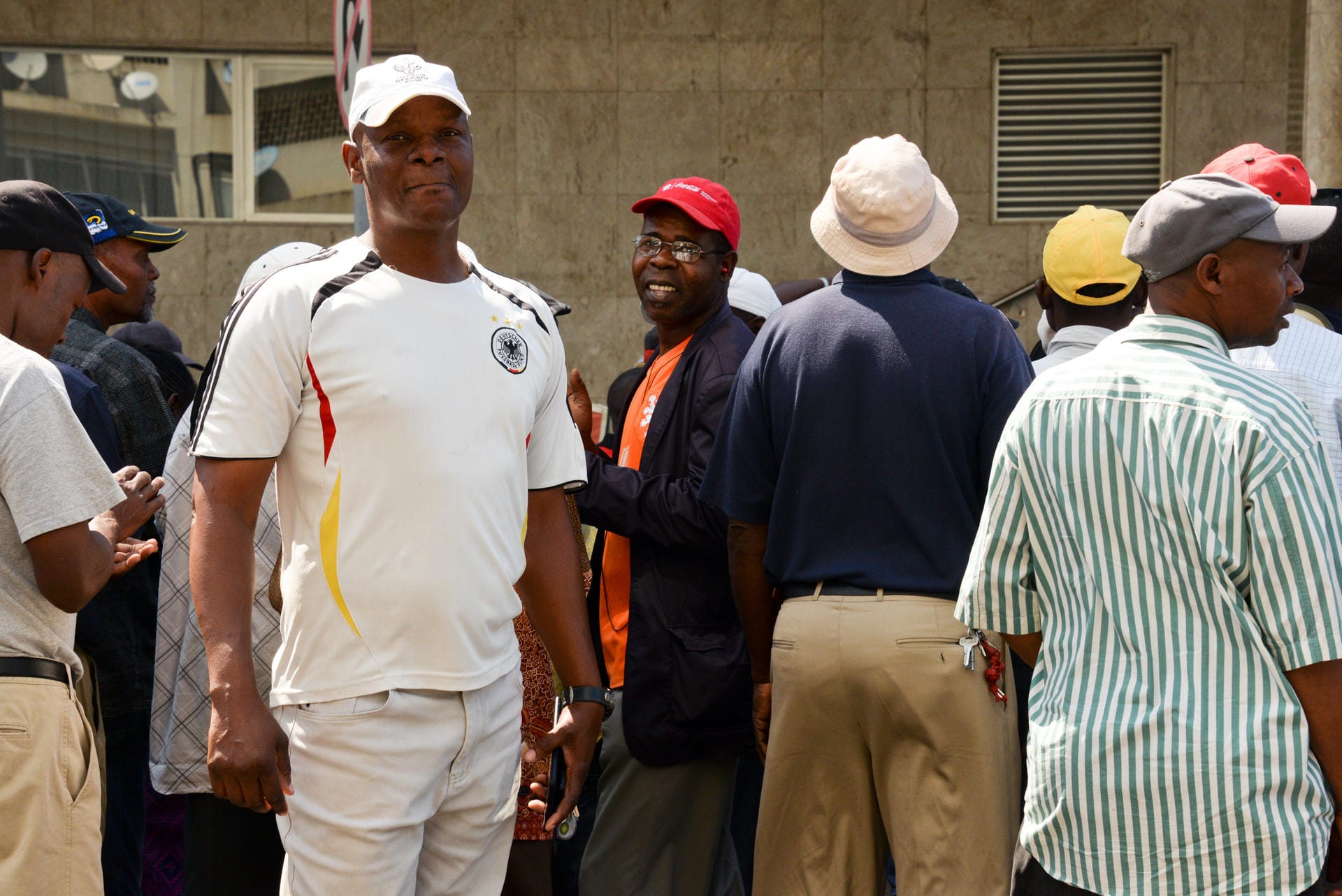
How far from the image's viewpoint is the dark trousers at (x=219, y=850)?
4.20m

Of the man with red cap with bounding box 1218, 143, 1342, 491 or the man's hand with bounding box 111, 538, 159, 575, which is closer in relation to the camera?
the man's hand with bounding box 111, 538, 159, 575

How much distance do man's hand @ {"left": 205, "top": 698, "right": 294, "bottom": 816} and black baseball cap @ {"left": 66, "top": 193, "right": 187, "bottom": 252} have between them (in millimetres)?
3341

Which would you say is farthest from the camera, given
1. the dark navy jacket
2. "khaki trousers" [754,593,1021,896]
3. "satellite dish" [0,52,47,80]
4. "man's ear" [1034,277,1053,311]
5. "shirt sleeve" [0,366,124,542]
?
"satellite dish" [0,52,47,80]

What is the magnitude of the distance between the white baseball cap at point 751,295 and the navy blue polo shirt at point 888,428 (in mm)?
2126

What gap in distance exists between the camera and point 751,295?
A: 6203mm

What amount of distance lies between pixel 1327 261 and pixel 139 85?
8166mm

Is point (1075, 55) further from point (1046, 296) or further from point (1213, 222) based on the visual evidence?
point (1213, 222)

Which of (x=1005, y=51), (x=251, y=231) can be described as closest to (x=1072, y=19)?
(x=1005, y=51)

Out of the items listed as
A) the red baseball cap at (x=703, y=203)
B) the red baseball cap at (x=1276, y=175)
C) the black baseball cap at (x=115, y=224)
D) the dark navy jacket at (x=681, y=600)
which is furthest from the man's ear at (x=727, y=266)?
the black baseball cap at (x=115, y=224)

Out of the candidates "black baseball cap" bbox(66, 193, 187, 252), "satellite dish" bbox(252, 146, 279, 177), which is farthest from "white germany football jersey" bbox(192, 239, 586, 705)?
"satellite dish" bbox(252, 146, 279, 177)

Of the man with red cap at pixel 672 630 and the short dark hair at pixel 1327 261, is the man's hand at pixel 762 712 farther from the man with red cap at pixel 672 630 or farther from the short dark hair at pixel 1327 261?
the short dark hair at pixel 1327 261

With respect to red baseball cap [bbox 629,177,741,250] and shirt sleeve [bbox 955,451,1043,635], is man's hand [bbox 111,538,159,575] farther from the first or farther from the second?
shirt sleeve [bbox 955,451,1043,635]

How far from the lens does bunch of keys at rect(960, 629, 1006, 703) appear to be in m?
3.72

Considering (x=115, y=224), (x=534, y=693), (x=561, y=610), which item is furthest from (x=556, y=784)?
(x=115, y=224)
